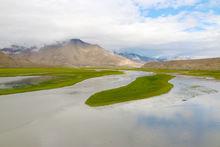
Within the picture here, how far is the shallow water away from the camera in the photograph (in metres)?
21.1

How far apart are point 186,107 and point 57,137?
19.1 m

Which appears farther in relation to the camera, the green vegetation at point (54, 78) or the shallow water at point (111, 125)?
the green vegetation at point (54, 78)

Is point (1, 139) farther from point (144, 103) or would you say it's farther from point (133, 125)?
point (144, 103)

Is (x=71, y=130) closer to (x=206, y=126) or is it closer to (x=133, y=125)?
(x=133, y=125)

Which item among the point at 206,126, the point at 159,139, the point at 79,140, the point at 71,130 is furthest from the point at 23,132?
the point at 206,126

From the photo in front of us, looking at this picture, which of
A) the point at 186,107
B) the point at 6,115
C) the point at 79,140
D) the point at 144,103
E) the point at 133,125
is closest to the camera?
the point at 79,140

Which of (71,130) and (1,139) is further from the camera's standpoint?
(71,130)

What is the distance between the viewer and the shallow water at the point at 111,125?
69.2 ft

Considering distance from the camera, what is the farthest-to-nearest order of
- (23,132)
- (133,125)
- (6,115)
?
(6,115) < (133,125) < (23,132)

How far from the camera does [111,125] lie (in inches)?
1033

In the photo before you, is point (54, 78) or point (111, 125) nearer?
point (111, 125)

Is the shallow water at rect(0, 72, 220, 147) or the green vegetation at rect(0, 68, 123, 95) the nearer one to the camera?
the shallow water at rect(0, 72, 220, 147)

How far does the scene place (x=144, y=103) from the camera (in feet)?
130

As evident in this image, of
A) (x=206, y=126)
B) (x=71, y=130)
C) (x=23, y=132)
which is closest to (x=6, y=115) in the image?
(x=23, y=132)
